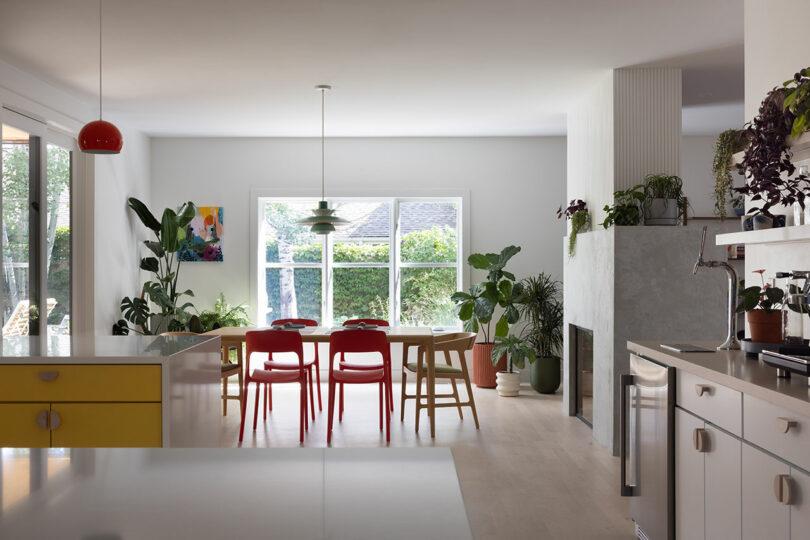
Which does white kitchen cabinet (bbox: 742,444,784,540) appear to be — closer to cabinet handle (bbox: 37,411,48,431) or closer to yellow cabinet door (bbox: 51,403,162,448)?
yellow cabinet door (bbox: 51,403,162,448)

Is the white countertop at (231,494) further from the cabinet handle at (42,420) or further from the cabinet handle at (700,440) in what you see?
the cabinet handle at (42,420)

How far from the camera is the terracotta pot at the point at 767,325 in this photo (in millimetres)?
2812

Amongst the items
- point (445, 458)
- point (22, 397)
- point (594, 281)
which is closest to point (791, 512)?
point (445, 458)

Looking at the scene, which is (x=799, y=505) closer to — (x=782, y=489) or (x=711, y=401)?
(x=782, y=489)

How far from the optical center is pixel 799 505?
1.91m

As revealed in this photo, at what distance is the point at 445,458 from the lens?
1205 mm

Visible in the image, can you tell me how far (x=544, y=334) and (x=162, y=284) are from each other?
4.25 meters

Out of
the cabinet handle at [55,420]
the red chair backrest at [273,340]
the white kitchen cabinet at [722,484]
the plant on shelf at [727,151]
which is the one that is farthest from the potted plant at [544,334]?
the cabinet handle at [55,420]

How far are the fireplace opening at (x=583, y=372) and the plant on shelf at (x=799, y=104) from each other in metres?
3.37

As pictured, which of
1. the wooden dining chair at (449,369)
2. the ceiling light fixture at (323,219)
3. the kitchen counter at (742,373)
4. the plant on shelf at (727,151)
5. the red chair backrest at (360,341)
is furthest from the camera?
the ceiling light fixture at (323,219)

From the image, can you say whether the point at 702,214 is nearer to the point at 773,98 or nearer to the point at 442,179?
the point at 442,179

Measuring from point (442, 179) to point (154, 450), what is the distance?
7.34 m

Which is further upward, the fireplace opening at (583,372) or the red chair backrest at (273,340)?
the red chair backrest at (273,340)

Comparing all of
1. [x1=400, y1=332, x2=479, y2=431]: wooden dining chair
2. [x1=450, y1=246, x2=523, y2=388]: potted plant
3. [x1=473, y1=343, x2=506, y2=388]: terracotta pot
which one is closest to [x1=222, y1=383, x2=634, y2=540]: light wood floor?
[x1=400, y1=332, x2=479, y2=431]: wooden dining chair
